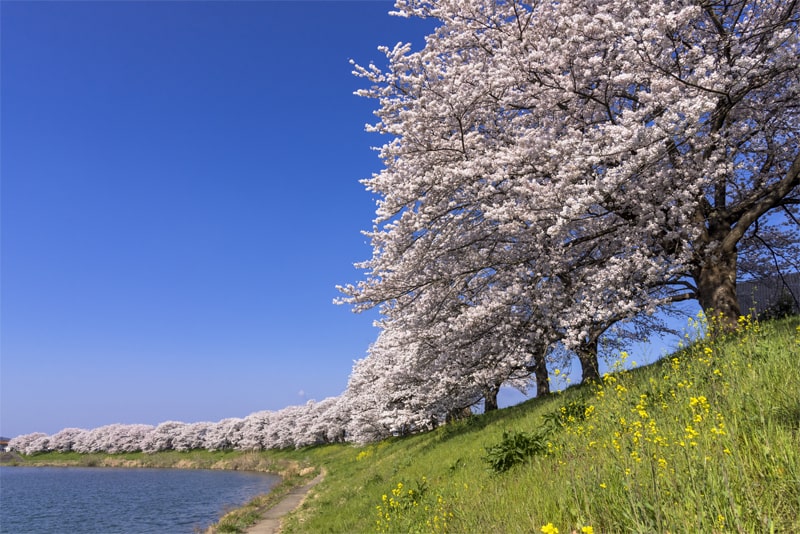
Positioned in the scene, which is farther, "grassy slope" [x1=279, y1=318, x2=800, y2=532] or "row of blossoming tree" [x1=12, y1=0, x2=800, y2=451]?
"row of blossoming tree" [x1=12, y1=0, x2=800, y2=451]

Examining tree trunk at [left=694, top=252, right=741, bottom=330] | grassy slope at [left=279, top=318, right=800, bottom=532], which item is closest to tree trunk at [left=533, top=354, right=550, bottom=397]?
tree trunk at [left=694, top=252, right=741, bottom=330]

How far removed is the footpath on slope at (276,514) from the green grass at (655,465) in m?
6.26

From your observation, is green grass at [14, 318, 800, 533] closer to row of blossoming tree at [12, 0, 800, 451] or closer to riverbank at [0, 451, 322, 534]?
row of blossoming tree at [12, 0, 800, 451]

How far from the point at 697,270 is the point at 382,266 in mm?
8869

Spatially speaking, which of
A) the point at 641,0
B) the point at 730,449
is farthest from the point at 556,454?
the point at 641,0

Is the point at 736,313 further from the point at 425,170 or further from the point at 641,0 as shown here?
the point at 425,170

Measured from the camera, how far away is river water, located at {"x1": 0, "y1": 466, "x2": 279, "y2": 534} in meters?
25.4

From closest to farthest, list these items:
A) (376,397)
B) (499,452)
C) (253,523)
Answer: (499,452), (253,523), (376,397)

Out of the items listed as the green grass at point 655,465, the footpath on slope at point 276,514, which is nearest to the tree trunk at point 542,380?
the green grass at point 655,465

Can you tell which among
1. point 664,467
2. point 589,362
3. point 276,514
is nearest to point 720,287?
point 589,362

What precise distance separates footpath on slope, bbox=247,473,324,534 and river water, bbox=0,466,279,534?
3066 mm

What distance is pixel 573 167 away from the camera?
33.5 feet

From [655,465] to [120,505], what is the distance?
3884 centimetres

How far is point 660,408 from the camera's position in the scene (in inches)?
273
